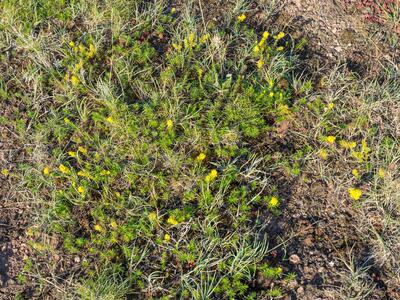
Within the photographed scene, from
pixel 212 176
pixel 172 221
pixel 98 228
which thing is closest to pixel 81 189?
pixel 98 228

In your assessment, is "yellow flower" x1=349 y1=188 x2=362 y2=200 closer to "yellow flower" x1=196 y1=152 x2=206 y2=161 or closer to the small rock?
the small rock

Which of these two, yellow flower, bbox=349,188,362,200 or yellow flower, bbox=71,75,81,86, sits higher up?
yellow flower, bbox=349,188,362,200

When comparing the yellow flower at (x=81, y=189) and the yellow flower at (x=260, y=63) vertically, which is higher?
the yellow flower at (x=260, y=63)

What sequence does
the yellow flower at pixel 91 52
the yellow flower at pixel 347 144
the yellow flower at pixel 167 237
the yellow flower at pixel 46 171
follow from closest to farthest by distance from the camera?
the yellow flower at pixel 167 237 < the yellow flower at pixel 46 171 < the yellow flower at pixel 347 144 < the yellow flower at pixel 91 52

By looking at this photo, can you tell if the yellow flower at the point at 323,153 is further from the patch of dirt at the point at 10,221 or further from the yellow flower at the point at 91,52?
the patch of dirt at the point at 10,221

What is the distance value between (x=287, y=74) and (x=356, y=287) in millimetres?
1761

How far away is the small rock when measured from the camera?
3.08m

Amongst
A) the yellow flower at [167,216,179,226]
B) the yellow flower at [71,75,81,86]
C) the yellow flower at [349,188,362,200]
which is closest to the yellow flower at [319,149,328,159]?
the yellow flower at [349,188,362,200]

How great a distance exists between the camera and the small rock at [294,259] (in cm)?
308

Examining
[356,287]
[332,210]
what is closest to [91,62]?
[332,210]

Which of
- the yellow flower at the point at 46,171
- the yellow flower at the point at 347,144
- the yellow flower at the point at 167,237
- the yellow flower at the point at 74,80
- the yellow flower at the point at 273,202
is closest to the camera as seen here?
the yellow flower at the point at 167,237

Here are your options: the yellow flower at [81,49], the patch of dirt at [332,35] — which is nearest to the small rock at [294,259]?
the patch of dirt at [332,35]

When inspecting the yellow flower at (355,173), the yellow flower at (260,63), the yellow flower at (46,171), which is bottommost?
the yellow flower at (46,171)

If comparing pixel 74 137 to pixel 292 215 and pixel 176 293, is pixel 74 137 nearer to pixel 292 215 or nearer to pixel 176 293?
pixel 176 293
